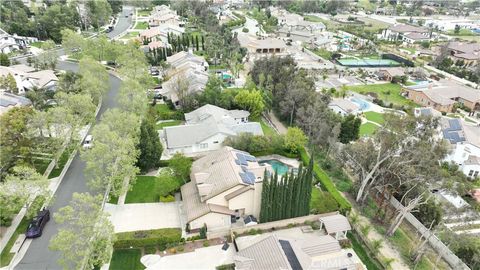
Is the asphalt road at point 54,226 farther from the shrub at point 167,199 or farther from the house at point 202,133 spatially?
the house at point 202,133

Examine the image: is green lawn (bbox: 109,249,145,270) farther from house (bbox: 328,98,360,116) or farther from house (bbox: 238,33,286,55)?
house (bbox: 238,33,286,55)

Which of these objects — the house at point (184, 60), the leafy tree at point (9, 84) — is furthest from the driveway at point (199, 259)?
the house at point (184, 60)

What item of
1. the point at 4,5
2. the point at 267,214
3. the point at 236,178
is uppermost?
the point at 4,5

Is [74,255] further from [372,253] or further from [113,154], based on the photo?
[372,253]

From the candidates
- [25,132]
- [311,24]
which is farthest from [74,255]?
[311,24]

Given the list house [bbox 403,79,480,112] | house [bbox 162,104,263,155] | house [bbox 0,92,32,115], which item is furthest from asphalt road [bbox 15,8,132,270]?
house [bbox 403,79,480,112]

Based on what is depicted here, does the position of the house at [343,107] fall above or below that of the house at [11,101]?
below
